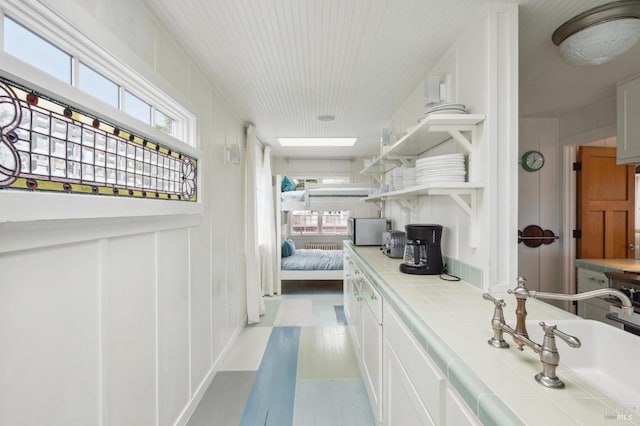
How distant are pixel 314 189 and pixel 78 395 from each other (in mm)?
3655

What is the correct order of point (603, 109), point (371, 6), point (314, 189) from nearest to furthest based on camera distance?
point (371, 6), point (603, 109), point (314, 189)

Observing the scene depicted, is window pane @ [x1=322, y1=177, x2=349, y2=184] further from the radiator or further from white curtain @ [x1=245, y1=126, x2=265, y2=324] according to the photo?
white curtain @ [x1=245, y1=126, x2=265, y2=324]

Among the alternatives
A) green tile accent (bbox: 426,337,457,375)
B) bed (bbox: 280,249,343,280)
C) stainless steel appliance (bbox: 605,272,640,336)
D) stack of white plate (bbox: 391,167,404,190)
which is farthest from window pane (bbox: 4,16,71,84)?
bed (bbox: 280,249,343,280)

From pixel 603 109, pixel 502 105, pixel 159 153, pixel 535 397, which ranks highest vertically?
pixel 603 109

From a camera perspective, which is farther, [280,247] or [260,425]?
[280,247]

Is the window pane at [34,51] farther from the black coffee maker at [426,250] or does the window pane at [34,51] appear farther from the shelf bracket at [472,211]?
the black coffee maker at [426,250]

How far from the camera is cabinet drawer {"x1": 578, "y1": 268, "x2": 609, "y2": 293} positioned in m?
2.43

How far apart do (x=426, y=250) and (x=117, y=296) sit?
1.66m

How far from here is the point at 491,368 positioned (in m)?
0.74

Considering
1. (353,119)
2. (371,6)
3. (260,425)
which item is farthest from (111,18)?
(353,119)

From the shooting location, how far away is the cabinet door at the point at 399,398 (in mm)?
980

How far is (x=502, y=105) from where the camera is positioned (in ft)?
4.61

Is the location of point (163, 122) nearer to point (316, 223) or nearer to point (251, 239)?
point (251, 239)

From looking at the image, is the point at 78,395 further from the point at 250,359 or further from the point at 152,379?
the point at 250,359
